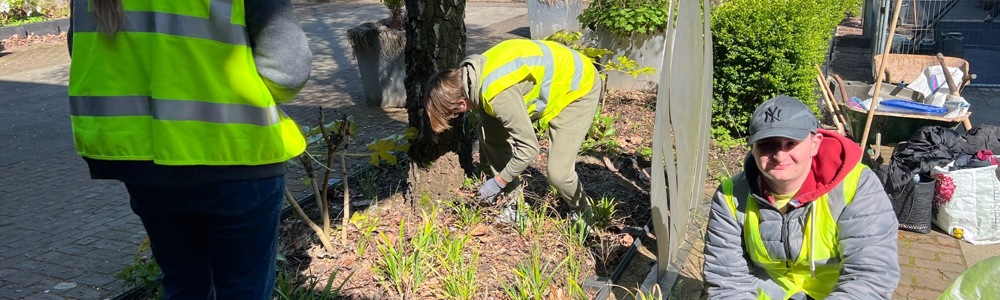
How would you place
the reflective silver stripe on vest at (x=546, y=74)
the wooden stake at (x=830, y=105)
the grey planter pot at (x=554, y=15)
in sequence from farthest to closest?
1. the grey planter pot at (x=554, y=15)
2. the wooden stake at (x=830, y=105)
3. the reflective silver stripe on vest at (x=546, y=74)

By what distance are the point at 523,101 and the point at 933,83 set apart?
3.97 metres

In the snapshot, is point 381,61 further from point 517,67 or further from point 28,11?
point 28,11

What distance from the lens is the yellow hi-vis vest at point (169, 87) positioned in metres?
1.95

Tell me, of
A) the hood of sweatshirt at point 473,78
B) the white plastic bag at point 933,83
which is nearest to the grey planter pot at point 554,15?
the white plastic bag at point 933,83

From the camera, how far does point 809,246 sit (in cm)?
265

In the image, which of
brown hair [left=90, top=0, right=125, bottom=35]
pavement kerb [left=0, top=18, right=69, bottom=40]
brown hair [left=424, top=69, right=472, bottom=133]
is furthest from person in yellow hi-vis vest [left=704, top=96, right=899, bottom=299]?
pavement kerb [left=0, top=18, right=69, bottom=40]

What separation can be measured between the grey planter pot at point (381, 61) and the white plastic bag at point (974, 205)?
476cm

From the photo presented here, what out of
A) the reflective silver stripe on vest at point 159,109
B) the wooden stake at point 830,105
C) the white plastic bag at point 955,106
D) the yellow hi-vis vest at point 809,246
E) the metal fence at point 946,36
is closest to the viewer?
the reflective silver stripe on vest at point 159,109

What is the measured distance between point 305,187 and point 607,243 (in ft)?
7.40

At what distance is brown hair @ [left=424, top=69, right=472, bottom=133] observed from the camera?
11.4 feet

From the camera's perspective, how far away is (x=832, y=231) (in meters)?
2.60

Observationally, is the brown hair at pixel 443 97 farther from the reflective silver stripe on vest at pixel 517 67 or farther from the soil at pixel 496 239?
the soil at pixel 496 239

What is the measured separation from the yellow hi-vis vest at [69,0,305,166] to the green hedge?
453 centimetres

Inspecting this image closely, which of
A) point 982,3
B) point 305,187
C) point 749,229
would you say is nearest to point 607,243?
point 749,229
